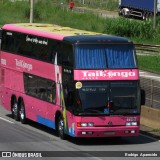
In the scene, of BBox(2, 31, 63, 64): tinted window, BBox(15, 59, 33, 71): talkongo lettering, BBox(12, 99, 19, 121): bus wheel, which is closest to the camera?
BBox(2, 31, 63, 64): tinted window

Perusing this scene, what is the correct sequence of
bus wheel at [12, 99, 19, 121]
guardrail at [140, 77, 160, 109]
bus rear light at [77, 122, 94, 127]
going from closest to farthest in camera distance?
bus rear light at [77, 122, 94, 127] → guardrail at [140, 77, 160, 109] → bus wheel at [12, 99, 19, 121]

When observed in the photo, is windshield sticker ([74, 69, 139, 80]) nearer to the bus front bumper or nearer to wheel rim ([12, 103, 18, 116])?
the bus front bumper

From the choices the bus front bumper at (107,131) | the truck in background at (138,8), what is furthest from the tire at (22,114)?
the truck in background at (138,8)

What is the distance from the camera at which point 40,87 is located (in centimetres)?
2727

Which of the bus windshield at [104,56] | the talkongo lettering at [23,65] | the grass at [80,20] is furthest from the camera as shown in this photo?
the grass at [80,20]

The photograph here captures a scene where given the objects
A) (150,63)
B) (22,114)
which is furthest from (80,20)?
(22,114)

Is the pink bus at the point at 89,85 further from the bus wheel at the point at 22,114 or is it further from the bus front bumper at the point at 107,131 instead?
the bus wheel at the point at 22,114

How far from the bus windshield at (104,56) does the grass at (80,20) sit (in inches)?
1621

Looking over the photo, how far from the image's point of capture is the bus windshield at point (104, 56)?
24.2 m

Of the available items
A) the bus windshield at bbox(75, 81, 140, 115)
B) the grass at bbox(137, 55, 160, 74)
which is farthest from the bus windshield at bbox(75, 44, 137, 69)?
the grass at bbox(137, 55, 160, 74)

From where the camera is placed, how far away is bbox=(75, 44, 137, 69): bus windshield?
79.3 ft

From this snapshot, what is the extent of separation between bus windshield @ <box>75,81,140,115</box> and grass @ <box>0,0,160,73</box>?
41694 millimetres

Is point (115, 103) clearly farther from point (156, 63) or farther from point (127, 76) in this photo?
point (156, 63)

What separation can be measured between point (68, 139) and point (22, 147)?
282cm
